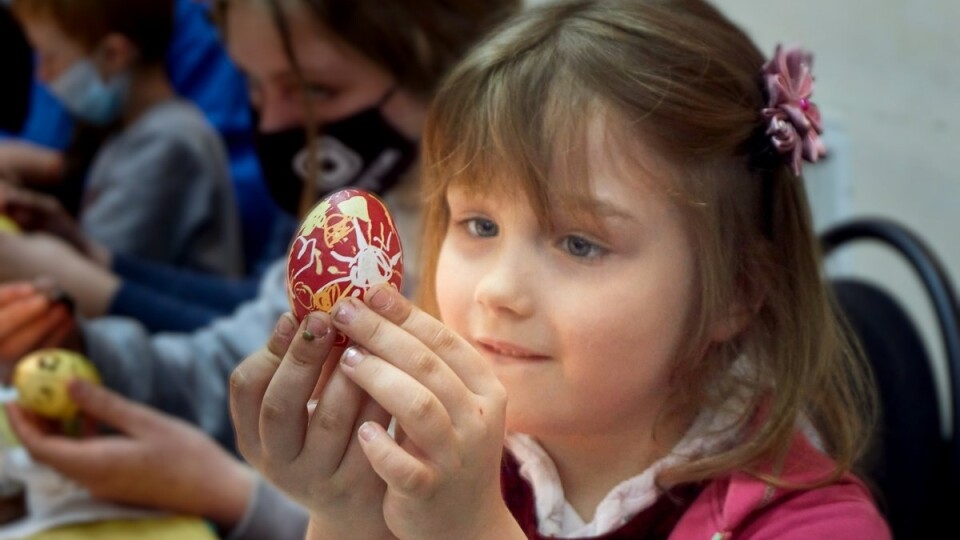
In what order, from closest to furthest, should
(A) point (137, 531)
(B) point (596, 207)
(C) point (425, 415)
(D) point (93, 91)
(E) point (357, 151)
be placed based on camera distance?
1. (C) point (425, 415)
2. (B) point (596, 207)
3. (A) point (137, 531)
4. (E) point (357, 151)
5. (D) point (93, 91)

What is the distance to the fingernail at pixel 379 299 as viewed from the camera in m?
0.71

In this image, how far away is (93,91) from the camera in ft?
7.77

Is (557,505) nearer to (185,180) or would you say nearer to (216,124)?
(185,180)

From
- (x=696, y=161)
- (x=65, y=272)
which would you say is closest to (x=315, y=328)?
(x=696, y=161)

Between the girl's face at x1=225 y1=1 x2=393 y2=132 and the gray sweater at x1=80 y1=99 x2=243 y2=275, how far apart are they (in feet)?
2.29

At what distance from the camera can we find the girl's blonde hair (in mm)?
794

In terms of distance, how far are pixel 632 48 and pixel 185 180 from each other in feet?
5.24

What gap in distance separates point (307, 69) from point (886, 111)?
3.56ft

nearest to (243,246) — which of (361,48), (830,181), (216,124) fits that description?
(216,124)

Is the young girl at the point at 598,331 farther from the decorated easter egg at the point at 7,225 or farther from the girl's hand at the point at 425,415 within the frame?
the decorated easter egg at the point at 7,225

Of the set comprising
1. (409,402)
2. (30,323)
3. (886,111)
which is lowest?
(30,323)

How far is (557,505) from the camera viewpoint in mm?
871

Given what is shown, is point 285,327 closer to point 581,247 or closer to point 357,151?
point 581,247

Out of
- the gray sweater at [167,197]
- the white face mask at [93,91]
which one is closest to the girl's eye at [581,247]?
the gray sweater at [167,197]
